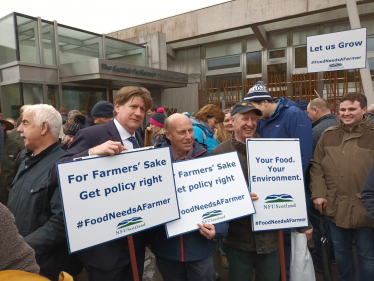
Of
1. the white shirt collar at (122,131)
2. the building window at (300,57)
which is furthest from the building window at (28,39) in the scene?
the building window at (300,57)

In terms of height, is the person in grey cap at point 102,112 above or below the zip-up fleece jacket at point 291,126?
above

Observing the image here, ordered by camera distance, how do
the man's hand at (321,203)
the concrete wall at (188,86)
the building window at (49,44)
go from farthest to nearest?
the concrete wall at (188,86) → the building window at (49,44) → the man's hand at (321,203)

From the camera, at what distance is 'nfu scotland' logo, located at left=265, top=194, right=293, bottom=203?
2.12 m

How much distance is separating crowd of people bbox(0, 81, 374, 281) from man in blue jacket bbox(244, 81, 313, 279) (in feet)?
0.04

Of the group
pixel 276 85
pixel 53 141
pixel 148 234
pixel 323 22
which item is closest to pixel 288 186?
pixel 148 234

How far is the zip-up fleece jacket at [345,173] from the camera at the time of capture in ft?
7.96

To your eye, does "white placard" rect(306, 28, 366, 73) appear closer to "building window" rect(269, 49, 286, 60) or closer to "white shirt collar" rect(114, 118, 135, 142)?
"white shirt collar" rect(114, 118, 135, 142)

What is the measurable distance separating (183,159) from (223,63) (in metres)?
14.7

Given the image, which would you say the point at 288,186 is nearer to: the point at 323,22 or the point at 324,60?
the point at 324,60

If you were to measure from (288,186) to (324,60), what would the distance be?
128 inches

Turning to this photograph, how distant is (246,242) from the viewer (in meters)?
2.12

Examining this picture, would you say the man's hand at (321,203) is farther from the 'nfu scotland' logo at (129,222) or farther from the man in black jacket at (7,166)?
the man in black jacket at (7,166)

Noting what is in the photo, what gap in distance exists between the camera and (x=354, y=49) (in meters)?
4.21

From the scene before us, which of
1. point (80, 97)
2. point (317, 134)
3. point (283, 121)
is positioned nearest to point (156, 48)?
point (80, 97)
